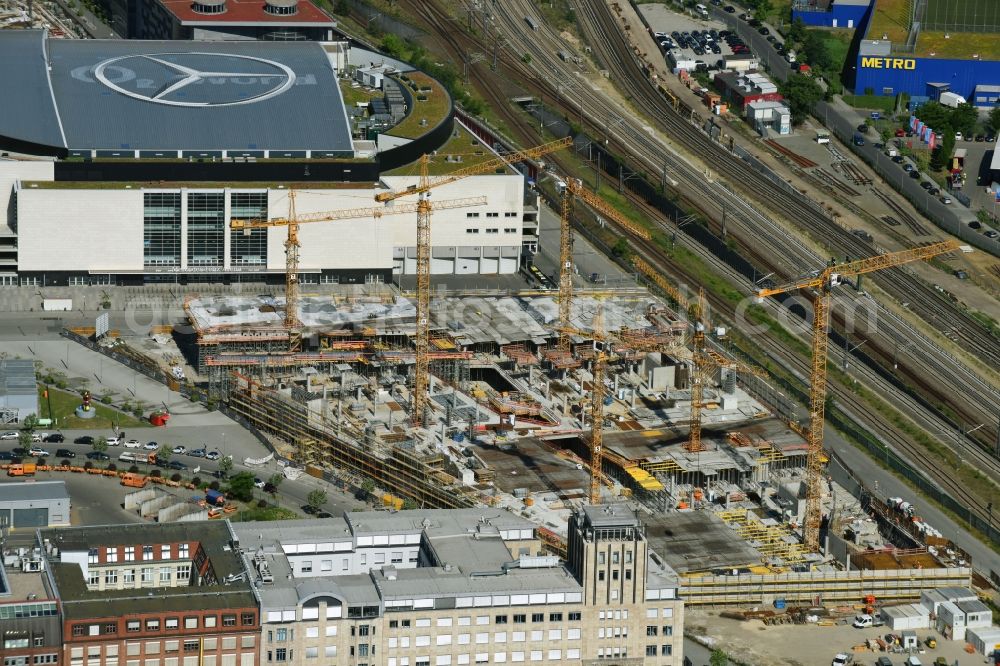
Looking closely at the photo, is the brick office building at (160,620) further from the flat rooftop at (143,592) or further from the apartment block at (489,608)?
the apartment block at (489,608)

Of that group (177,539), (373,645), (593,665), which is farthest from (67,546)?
(593,665)

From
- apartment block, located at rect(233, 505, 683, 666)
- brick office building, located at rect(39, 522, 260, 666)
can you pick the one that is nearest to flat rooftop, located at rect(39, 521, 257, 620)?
brick office building, located at rect(39, 522, 260, 666)

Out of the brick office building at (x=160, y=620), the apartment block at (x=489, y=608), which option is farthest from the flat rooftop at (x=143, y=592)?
the apartment block at (x=489, y=608)

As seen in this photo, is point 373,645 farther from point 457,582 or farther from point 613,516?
point 613,516

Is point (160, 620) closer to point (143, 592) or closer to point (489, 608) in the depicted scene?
point (143, 592)

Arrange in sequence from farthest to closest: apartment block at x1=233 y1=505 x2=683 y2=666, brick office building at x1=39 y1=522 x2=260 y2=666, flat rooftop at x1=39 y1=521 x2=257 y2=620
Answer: apartment block at x1=233 y1=505 x2=683 y2=666 → flat rooftop at x1=39 y1=521 x2=257 y2=620 → brick office building at x1=39 y1=522 x2=260 y2=666

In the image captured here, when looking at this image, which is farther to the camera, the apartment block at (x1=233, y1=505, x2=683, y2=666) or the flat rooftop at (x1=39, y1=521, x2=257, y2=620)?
the apartment block at (x1=233, y1=505, x2=683, y2=666)

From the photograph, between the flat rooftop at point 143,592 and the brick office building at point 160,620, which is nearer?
the brick office building at point 160,620

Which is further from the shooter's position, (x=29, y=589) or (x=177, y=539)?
(x=177, y=539)

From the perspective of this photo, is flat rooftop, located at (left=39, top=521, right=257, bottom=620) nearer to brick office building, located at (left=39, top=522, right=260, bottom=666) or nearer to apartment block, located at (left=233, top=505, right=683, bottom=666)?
brick office building, located at (left=39, top=522, right=260, bottom=666)
